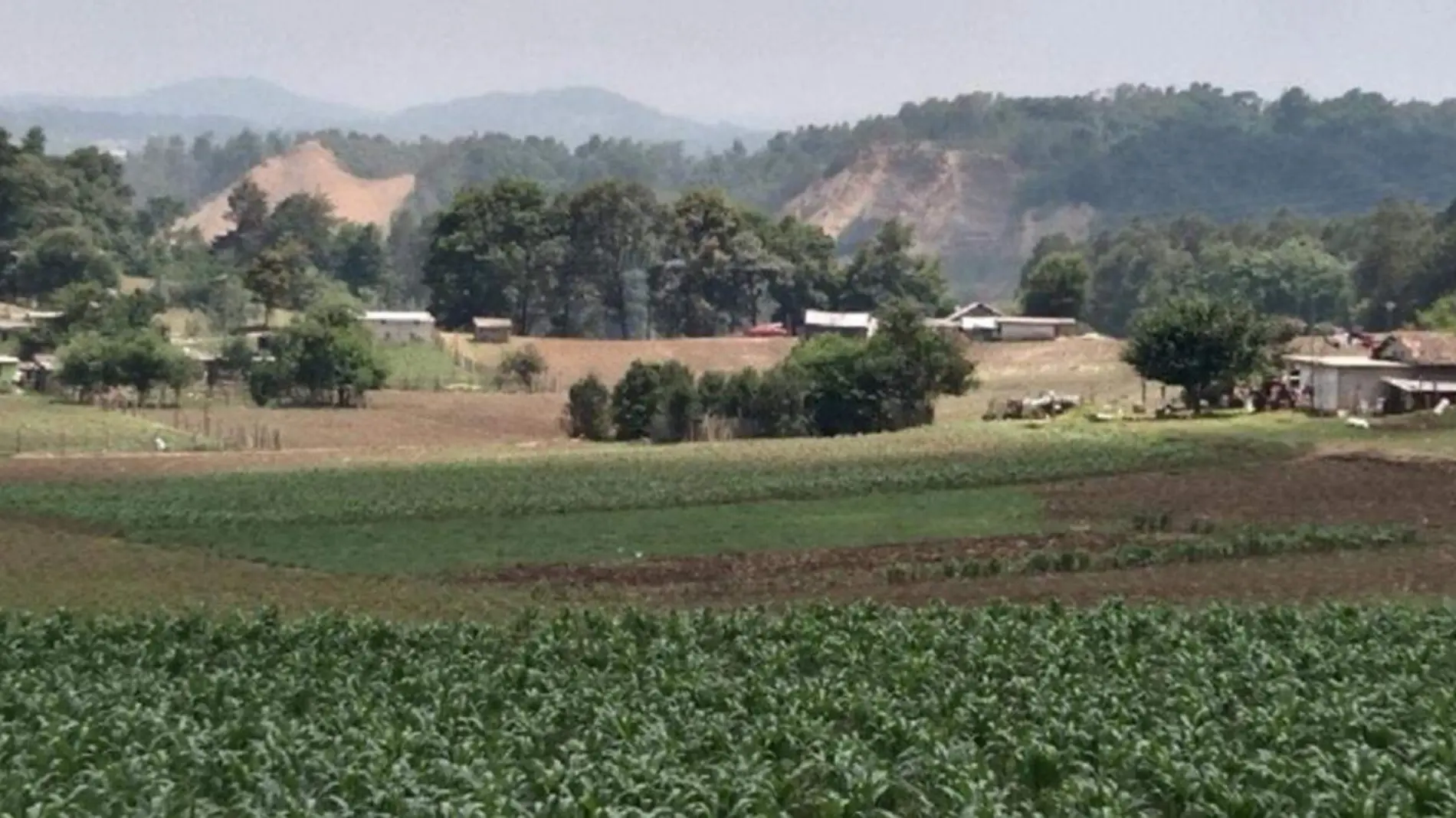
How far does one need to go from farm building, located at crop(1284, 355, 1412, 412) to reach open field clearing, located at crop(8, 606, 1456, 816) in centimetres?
4007

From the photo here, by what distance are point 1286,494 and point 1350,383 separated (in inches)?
850

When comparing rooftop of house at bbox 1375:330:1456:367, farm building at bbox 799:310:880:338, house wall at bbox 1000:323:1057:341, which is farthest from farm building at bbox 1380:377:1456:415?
house wall at bbox 1000:323:1057:341

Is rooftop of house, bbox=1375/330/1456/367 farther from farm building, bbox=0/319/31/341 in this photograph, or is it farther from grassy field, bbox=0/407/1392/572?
farm building, bbox=0/319/31/341

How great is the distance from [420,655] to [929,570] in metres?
13.1

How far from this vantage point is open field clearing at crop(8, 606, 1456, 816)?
17.6 m

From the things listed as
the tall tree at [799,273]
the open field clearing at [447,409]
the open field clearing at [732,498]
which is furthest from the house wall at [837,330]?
the open field clearing at [732,498]

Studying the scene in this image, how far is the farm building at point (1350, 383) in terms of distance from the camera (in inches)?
2672

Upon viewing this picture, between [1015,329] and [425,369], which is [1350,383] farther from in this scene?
[425,369]

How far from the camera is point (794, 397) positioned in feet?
254

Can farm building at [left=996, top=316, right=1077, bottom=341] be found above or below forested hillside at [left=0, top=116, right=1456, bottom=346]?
below

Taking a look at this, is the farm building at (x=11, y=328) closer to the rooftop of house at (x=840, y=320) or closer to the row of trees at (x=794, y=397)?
the row of trees at (x=794, y=397)

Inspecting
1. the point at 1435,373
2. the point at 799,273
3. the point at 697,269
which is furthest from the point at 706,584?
the point at 799,273

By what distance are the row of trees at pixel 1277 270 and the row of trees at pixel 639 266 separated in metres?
10.8

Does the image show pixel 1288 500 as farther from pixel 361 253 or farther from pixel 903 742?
pixel 361 253
